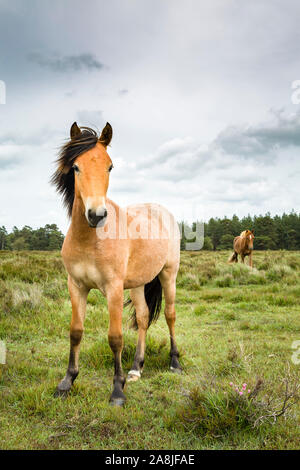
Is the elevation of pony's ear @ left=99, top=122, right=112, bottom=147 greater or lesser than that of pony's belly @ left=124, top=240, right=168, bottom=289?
greater

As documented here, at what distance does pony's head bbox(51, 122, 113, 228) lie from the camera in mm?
2771

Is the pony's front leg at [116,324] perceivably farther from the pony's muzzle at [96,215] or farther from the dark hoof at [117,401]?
the pony's muzzle at [96,215]

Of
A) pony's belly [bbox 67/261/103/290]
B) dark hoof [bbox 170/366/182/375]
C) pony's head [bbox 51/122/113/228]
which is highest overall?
pony's head [bbox 51/122/113/228]

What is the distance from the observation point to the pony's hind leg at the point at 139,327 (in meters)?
4.04

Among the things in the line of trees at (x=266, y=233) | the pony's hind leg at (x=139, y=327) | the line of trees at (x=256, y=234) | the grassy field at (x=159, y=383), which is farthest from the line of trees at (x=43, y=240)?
the pony's hind leg at (x=139, y=327)

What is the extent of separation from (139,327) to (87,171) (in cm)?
261

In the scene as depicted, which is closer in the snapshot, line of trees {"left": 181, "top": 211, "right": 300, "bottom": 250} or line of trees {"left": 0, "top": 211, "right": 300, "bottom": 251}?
line of trees {"left": 0, "top": 211, "right": 300, "bottom": 251}

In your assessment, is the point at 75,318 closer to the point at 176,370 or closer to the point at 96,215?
the point at 96,215

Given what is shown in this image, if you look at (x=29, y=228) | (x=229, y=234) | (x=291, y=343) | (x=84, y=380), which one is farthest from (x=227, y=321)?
(x=229, y=234)

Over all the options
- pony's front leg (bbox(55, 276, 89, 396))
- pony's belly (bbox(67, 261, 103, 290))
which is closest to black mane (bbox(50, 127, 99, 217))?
pony's belly (bbox(67, 261, 103, 290))

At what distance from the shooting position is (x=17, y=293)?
679 cm

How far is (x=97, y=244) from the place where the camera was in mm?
3264

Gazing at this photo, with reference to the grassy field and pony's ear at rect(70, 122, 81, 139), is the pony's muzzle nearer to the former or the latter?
pony's ear at rect(70, 122, 81, 139)

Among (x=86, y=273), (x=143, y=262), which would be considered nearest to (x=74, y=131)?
(x=86, y=273)
